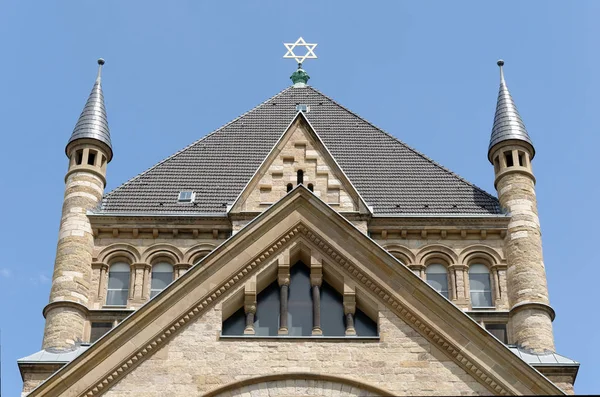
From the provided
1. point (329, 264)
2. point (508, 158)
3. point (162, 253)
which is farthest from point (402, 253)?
point (329, 264)

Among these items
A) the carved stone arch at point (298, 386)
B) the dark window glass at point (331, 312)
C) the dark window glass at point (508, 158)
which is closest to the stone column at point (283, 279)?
the dark window glass at point (331, 312)

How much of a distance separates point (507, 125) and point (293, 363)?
48.3 ft

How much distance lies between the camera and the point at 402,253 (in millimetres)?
36531

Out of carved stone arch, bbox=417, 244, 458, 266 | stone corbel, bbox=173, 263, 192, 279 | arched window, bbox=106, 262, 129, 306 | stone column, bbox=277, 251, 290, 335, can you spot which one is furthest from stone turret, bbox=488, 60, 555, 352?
arched window, bbox=106, 262, 129, 306

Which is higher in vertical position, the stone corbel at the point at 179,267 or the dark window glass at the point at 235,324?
the stone corbel at the point at 179,267

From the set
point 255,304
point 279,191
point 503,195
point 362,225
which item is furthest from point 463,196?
point 255,304

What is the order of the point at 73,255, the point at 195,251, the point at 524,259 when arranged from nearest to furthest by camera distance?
the point at 73,255
the point at 524,259
the point at 195,251

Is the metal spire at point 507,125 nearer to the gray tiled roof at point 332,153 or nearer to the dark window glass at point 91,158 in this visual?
the gray tiled roof at point 332,153

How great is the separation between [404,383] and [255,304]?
133 inches

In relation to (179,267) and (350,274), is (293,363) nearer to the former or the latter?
(350,274)

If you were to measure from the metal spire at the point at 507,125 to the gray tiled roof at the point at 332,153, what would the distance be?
162 cm

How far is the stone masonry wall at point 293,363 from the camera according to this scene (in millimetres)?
25750

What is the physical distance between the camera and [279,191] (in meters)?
32.5

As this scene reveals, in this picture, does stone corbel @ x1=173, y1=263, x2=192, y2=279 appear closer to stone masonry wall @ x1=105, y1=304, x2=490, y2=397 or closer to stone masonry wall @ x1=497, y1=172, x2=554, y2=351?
stone masonry wall @ x1=497, y1=172, x2=554, y2=351
